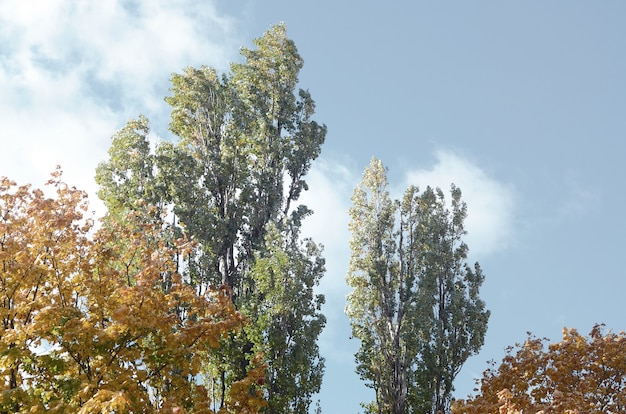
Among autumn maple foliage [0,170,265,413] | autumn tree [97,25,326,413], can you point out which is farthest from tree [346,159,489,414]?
autumn maple foliage [0,170,265,413]

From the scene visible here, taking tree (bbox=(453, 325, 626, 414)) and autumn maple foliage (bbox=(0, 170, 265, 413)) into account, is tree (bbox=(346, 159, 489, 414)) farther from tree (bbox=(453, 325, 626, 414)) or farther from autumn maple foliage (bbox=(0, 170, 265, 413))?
autumn maple foliage (bbox=(0, 170, 265, 413))

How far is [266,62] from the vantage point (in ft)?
70.5

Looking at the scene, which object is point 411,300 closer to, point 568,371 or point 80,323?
point 568,371

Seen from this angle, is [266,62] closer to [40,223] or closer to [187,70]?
[187,70]

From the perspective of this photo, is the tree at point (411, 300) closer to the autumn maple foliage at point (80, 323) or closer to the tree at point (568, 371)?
the tree at point (568, 371)

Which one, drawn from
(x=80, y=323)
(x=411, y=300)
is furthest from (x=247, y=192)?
(x=80, y=323)

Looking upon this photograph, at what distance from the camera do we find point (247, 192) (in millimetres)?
19406

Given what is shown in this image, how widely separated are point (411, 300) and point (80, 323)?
11.6 metres

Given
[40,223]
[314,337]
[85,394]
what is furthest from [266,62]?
[85,394]

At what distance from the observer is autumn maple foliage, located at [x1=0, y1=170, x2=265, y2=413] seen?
370 inches

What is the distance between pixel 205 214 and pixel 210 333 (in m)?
8.44

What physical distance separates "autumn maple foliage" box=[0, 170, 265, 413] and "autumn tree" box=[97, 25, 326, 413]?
4.92 m

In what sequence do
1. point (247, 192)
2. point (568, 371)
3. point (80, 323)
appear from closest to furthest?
point (80, 323) → point (568, 371) → point (247, 192)

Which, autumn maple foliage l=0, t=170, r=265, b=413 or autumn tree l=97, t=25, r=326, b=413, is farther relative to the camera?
autumn tree l=97, t=25, r=326, b=413
